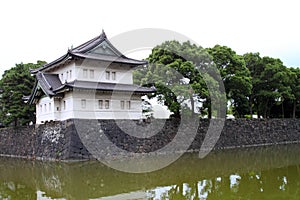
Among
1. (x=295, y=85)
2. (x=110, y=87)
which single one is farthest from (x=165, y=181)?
(x=295, y=85)

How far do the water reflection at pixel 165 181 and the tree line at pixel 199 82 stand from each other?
6.19 metres

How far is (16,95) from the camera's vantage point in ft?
74.4

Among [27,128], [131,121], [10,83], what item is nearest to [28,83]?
[10,83]

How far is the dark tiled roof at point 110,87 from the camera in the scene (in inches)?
690

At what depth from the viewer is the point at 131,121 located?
1792cm

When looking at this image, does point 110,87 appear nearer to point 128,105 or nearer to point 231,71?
point 128,105

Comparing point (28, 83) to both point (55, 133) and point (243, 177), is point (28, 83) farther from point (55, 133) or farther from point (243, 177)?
point (243, 177)

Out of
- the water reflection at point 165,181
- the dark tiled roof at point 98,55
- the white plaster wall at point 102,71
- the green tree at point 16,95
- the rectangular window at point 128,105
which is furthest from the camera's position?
the green tree at point 16,95

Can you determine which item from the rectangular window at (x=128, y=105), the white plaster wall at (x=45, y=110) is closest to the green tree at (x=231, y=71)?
the rectangular window at (x=128, y=105)

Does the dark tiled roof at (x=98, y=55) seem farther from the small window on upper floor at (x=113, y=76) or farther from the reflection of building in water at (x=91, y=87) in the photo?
the small window on upper floor at (x=113, y=76)

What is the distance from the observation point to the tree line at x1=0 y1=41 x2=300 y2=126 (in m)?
19.3

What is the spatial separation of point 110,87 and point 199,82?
5308mm

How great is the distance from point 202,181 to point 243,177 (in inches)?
57.6

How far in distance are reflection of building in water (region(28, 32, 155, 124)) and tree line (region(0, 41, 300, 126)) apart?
1235mm
